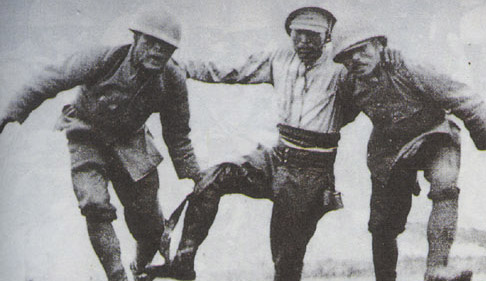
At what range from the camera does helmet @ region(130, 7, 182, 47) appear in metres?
4.20

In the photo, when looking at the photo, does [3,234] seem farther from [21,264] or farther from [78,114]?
[78,114]

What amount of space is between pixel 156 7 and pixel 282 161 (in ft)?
4.33

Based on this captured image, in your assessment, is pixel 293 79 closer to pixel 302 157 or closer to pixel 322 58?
pixel 322 58

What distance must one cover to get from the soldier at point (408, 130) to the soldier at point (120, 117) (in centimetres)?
113

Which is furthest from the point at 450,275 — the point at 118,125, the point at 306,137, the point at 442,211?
the point at 118,125

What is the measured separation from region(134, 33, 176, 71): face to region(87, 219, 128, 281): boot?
40.8 inches

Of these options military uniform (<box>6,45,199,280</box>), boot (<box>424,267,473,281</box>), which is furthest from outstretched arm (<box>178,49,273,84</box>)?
boot (<box>424,267,473,281</box>)

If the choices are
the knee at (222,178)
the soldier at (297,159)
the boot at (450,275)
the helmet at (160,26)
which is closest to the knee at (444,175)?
the boot at (450,275)

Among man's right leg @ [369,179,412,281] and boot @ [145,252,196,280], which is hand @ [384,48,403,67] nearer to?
man's right leg @ [369,179,412,281]

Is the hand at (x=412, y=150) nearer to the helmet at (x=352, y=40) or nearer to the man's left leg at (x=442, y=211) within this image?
the man's left leg at (x=442, y=211)

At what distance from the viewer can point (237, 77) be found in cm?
448

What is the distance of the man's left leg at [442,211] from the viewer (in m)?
3.99

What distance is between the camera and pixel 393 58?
4238 millimetres


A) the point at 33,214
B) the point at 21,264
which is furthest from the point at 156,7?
the point at 21,264
